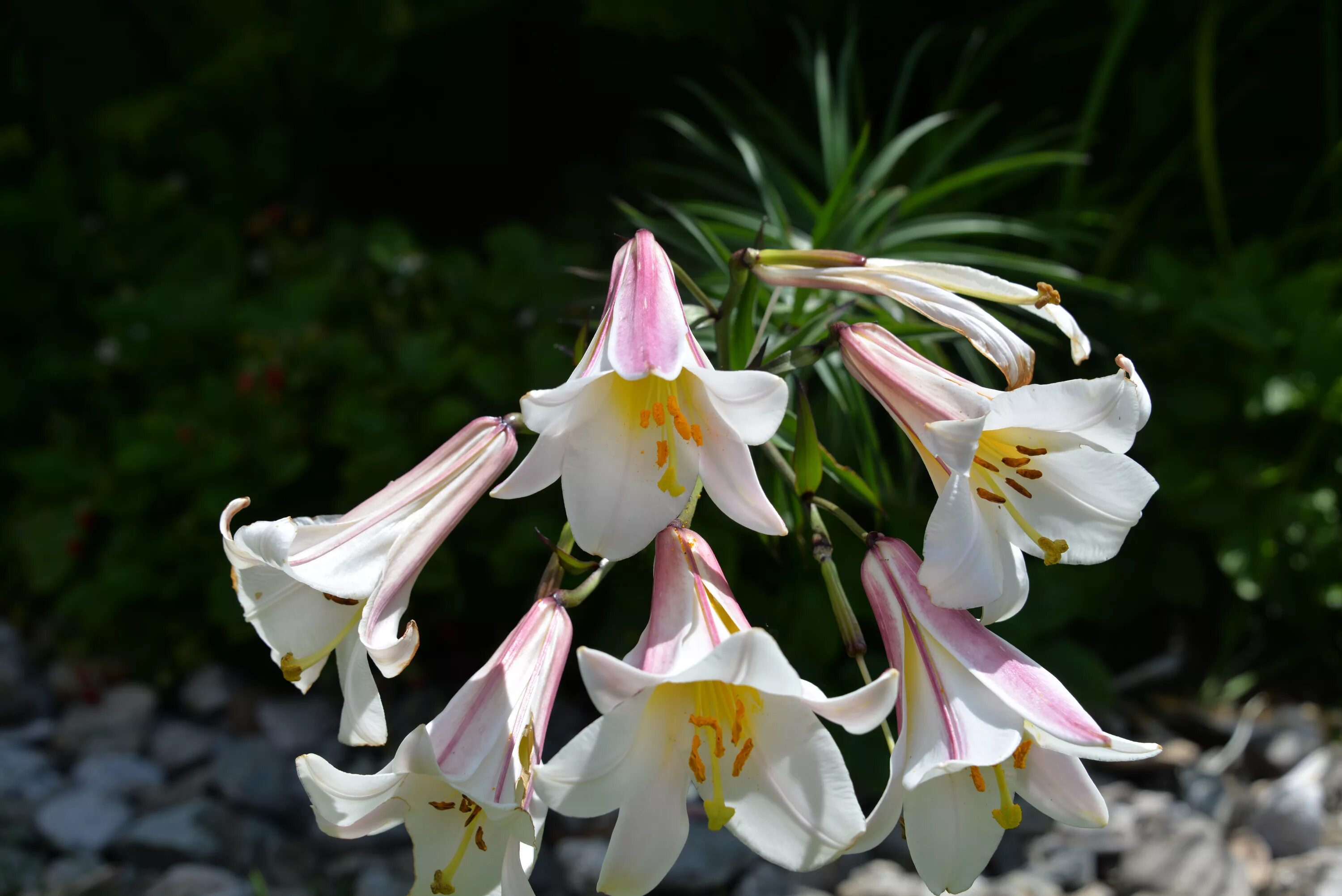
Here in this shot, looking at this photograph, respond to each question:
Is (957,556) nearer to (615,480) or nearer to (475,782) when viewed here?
(615,480)

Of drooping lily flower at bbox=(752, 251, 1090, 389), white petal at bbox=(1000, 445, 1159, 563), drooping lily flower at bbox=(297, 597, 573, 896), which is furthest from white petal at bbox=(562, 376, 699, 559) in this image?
white petal at bbox=(1000, 445, 1159, 563)

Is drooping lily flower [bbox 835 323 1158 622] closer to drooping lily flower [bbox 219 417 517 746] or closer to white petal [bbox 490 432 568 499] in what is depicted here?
white petal [bbox 490 432 568 499]

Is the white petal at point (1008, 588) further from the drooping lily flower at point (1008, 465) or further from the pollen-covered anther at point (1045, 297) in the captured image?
the pollen-covered anther at point (1045, 297)

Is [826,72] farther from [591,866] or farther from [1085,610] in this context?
[591,866]

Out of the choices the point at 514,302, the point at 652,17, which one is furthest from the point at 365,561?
the point at 652,17

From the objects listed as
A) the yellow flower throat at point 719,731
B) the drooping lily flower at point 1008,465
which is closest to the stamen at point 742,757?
the yellow flower throat at point 719,731
